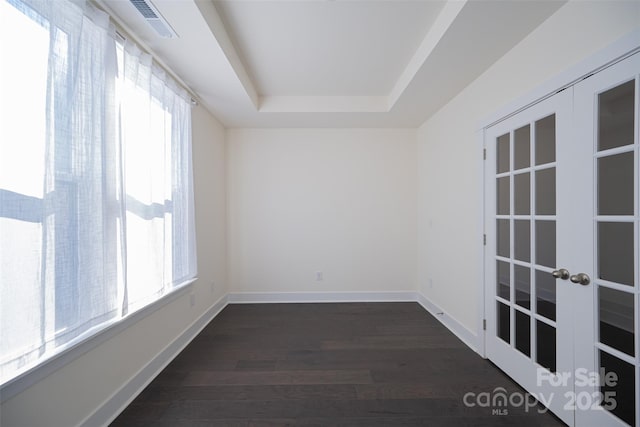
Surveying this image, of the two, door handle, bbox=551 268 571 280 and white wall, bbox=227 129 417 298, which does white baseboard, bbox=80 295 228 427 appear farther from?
door handle, bbox=551 268 571 280

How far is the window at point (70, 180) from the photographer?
3.39 feet

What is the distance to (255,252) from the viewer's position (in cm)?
361

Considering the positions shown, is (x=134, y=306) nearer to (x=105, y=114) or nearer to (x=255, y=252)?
(x=105, y=114)

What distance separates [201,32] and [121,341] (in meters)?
2.18

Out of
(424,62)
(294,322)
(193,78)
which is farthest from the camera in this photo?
(294,322)

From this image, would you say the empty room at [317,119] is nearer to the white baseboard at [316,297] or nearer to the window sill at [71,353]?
the window sill at [71,353]

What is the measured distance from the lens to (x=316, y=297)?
3576 mm

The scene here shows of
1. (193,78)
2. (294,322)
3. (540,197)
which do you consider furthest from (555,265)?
(193,78)

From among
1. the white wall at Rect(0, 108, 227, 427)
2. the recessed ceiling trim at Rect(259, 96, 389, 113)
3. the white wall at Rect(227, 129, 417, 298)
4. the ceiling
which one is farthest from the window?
the white wall at Rect(227, 129, 417, 298)

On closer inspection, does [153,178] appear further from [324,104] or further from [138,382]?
[324,104]

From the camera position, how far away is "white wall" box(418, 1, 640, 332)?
135cm

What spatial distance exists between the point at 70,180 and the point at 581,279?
2854 mm

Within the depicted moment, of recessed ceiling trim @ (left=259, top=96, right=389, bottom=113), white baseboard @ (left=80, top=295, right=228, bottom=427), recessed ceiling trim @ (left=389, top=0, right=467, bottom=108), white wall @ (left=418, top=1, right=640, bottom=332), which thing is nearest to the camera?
white wall @ (left=418, top=1, right=640, bottom=332)

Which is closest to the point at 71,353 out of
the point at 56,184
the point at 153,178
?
the point at 56,184
